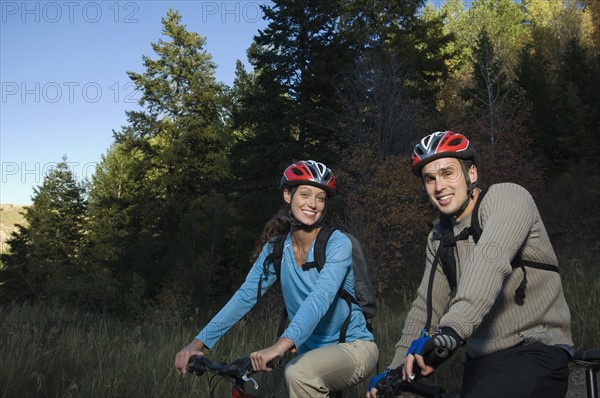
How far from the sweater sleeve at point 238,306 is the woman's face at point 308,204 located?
1.21 ft

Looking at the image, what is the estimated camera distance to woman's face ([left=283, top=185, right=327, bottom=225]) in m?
4.02

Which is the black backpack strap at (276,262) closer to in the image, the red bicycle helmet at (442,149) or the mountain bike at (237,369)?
the mountain bike at (237,369)

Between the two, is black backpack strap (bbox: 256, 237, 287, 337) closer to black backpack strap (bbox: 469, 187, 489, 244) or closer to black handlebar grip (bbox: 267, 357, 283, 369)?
black handlebar grip (bbox: 267, 357, 283, 369)

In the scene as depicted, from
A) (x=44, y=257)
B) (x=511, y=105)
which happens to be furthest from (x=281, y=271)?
(x=44, y=257)

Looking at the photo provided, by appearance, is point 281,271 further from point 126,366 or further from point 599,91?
point 599,91

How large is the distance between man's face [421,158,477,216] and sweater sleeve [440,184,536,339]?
0.19m

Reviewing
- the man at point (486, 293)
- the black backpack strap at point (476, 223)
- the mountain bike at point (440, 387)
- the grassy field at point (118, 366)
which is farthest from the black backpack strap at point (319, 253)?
the grassy field at point (118, 366)

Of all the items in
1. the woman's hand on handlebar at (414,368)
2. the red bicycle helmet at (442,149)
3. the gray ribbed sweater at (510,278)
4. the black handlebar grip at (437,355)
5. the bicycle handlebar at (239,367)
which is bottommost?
the bicycle handlebar at (239,367)

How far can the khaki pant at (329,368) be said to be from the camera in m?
3.21

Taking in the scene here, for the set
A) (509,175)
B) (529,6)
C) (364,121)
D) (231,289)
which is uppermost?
(529,6)

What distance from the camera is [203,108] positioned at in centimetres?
4194

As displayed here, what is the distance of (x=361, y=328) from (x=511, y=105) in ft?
110

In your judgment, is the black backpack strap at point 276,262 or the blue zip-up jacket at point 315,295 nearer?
the blue zip-up jacket at point 315,295

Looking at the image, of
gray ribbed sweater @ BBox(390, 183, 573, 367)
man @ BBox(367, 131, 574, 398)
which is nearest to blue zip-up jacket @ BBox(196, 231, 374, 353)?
man @ BBox(367, 131, 574, 398)
